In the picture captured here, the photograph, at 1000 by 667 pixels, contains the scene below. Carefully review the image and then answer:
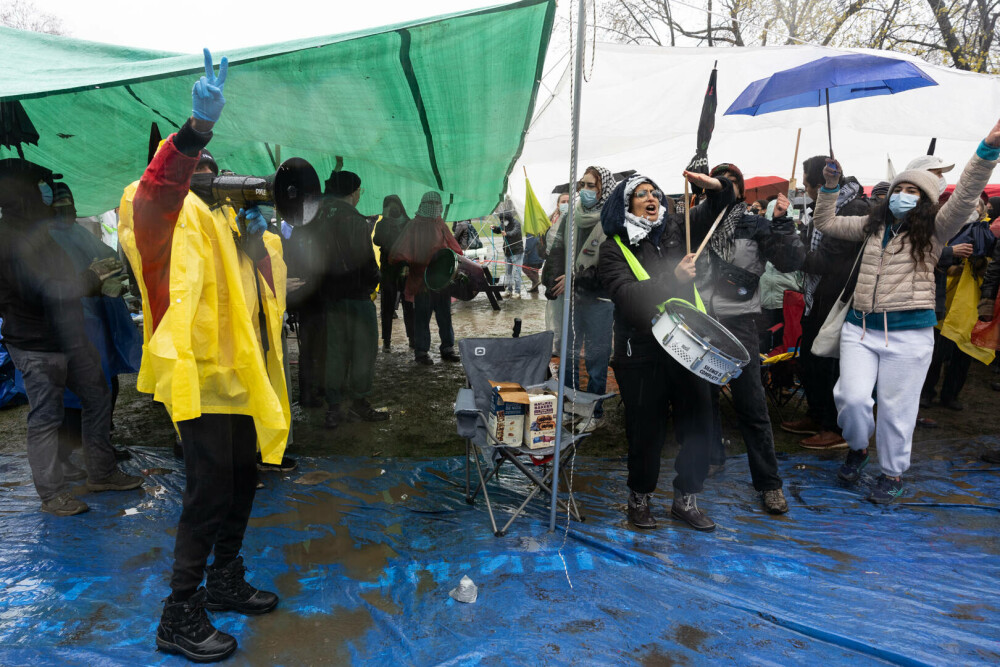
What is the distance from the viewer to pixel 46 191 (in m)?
3.22

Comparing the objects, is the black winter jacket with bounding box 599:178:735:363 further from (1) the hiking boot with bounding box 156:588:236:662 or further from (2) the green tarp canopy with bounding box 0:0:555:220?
(1) the hiking boot with bounding box 156:588:236:662

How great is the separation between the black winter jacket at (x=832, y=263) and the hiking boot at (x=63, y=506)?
4671 millimetres

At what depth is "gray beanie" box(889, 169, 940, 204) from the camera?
10.4 feet

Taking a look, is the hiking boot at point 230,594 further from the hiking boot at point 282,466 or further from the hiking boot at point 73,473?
the hiking boot at point 73,473

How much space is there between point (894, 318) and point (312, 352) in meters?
4.16

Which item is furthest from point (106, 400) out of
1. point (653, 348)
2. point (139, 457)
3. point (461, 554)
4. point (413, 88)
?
point (653, 348)

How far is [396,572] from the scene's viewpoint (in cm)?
270

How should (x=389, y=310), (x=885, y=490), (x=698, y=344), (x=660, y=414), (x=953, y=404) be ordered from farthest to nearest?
(x=389, y=310) < (x=953, y=404) < (x=885, y=490) < (x=660, y=414) < (x=698, y=344)

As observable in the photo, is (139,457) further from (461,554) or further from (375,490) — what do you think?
(461,554)

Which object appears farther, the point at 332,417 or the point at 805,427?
the point at 332,417

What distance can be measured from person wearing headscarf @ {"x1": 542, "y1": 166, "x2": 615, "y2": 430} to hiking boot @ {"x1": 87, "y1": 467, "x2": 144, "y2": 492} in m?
3.05

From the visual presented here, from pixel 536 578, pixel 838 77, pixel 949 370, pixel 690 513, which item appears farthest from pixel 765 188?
pixel 536 578

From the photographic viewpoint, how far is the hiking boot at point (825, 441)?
13.9ft

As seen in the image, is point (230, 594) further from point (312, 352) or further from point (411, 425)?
point (312, 352)
